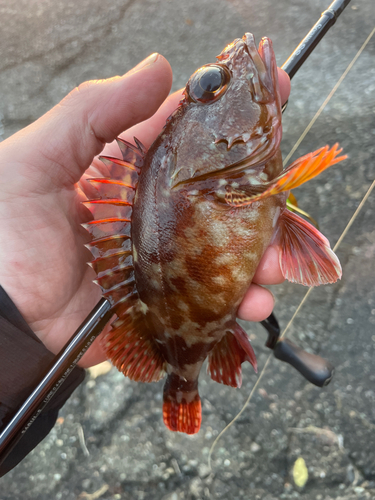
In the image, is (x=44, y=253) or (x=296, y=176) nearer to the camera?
(x=296, y=176)

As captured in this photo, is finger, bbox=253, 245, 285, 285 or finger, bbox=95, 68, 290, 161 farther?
finger, bbox=95, 68, 290, 161

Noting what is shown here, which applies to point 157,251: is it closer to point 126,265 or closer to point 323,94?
point 126,265

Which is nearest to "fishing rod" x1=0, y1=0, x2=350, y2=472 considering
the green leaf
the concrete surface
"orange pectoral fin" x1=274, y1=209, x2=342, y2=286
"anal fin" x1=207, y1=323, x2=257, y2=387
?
"anal fin" x1=207, y1=323, x2=257, y2=387

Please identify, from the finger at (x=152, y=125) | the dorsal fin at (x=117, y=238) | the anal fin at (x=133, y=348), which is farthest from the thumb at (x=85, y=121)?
the anal fin at (x=133, y=348)

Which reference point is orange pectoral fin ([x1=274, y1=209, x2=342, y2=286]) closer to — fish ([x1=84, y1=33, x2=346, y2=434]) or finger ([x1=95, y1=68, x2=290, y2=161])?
fish ([x1=84, y1=33, x2=346, y2=434])

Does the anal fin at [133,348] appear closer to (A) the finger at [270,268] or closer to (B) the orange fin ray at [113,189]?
(B) the orange fin ray at [113,189]

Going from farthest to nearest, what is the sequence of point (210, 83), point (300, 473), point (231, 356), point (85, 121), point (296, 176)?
point (300, 473) < point (231, 356) < point (85, 121) < point (210, 83) < point (296, 176)

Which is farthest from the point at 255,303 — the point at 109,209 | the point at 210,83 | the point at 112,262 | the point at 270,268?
the point at 210,83

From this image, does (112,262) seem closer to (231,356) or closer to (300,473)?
(231,356)
